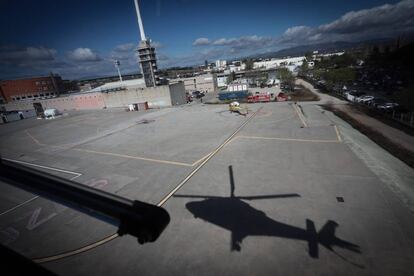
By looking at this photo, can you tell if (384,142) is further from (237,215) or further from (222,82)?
(222,82)

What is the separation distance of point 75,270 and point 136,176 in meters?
9.99

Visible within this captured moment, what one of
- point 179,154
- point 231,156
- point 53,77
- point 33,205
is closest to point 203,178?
point 231,156

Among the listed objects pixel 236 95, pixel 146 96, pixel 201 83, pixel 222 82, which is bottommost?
pixel 236 95

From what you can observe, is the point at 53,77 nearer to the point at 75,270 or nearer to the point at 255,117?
the point at 255,117

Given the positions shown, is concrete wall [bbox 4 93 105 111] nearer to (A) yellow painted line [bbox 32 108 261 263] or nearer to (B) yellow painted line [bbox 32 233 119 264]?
(A) yellow painted line [bbox 32 108 261 263]

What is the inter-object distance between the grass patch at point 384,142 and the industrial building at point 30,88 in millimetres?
Answer: 105714

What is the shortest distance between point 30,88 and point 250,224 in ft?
371

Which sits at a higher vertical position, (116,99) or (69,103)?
Answer: (69,103)

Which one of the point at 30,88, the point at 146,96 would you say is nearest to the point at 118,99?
the point at 146,96

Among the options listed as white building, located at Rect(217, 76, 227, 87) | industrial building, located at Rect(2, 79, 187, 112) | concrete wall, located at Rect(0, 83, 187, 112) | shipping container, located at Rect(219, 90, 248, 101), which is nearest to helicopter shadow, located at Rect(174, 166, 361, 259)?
concrete wall, located at Rect(0, 83, 187, 112)

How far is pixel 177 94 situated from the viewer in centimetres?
6875

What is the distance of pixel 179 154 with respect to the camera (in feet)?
81.8

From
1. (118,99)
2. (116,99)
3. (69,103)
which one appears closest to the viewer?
(118,99)

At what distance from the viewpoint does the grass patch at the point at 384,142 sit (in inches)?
A: 840
